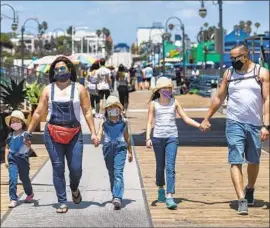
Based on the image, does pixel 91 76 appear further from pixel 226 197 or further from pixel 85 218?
pixel 226 197

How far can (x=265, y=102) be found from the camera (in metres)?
4.06

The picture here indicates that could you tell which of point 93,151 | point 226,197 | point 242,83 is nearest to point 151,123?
point 242,83

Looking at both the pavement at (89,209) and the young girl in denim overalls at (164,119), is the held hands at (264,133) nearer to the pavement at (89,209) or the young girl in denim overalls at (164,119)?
the young girl in denim overalls at (164,119)

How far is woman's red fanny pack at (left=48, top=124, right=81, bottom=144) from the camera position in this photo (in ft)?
12.8

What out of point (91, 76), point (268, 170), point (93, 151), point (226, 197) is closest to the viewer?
point (91, 76)

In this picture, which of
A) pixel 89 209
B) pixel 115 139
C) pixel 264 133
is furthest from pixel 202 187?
pixel 115 139

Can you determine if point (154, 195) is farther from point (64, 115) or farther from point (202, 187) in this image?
point (64, 115)

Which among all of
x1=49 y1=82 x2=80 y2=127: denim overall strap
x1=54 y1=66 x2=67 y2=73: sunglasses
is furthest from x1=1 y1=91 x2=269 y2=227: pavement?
x1=54 y1=66 x2=67 y2=73: sunglasses

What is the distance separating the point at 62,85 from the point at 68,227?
51.5 feet

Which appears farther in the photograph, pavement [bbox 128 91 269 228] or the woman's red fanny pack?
pavement [bbox 128 91 269 228]

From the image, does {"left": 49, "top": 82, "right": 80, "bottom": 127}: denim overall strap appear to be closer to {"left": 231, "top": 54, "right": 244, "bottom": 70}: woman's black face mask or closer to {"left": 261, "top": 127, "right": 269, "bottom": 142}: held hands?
{"left": 231, "top": 54, "right": 244, "bottom": 70}: woman's black face mask

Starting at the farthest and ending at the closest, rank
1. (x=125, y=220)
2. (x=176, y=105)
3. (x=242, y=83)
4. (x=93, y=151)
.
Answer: (x=125, y=220) → (x=93, y=151) → (x=176, y=105) → (x=242, y=83)

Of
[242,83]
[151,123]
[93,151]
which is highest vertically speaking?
[242,83]

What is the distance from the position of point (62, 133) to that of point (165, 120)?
1.25 metres
